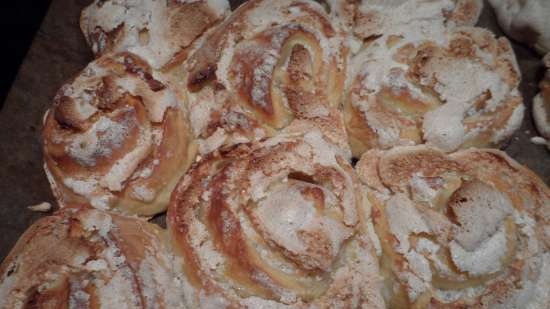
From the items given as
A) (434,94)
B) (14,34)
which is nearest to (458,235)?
(434,94)

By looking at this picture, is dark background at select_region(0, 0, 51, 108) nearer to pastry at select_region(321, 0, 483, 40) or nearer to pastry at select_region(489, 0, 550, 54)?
pastry at select_region(321, 0, 483, 40)

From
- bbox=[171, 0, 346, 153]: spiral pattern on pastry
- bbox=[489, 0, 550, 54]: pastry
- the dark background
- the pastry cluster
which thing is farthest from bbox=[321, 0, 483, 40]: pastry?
the dark background

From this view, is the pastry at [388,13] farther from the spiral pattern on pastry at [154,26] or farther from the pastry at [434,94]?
the spiral pattern on pastry at [154,26]

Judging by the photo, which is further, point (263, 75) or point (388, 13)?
point (388, 13)

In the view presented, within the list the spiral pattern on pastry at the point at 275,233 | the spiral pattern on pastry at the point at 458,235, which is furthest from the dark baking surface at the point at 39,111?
the spiral pattern on pastry at the point at 275,233

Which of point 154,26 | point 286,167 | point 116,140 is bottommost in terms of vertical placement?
point 286,167

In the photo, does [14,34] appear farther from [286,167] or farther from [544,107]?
[544,107]

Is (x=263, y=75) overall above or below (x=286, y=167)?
above
